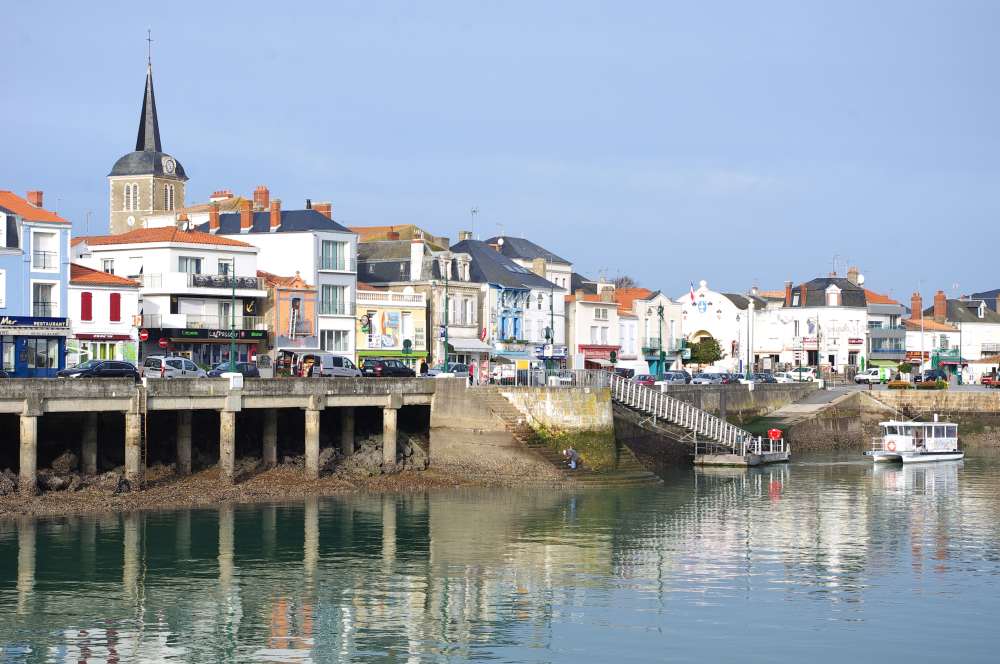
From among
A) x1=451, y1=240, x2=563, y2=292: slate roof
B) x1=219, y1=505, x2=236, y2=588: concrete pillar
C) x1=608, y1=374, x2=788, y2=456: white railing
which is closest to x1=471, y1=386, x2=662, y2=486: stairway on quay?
x1=608, y1=374, x2=788, y2=456: white railing

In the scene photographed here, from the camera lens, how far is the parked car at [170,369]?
58.8 m

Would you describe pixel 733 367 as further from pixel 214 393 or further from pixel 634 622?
pixel 634 622

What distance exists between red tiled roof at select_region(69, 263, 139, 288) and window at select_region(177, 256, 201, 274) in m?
4.99

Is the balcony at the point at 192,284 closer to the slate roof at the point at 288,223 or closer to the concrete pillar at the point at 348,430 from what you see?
the slate roof at the point at 288,223

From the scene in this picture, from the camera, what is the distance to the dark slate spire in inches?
4365

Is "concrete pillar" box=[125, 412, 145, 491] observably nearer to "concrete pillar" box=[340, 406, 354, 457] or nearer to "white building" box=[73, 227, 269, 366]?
"concrete pillar" box=[340, 406, 354, 457]

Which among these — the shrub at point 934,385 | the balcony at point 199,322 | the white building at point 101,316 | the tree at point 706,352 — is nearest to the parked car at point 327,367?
the balcony at point 199,322

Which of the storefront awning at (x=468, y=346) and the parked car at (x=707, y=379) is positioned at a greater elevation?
the storefront awning at (x=468, y=346)

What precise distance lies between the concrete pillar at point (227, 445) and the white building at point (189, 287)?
21.1 meters

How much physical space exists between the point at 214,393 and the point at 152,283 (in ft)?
80.5

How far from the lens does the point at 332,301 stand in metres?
84.4

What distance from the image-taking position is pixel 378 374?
67625 mm

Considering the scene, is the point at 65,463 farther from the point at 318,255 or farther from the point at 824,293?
the point at 824,293

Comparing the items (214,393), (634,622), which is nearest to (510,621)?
(634,622)
